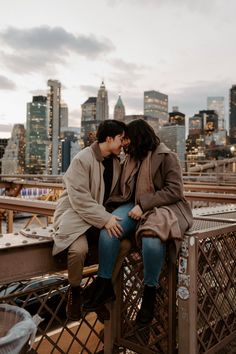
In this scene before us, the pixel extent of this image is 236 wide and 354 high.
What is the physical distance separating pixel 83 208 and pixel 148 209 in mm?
506

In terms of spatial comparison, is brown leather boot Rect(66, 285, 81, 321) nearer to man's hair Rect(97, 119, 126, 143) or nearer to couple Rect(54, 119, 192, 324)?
couple Rect(54, 119, 192, 324)

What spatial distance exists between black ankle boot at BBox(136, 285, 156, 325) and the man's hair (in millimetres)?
1221

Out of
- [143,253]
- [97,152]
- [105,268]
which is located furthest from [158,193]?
[105,268]

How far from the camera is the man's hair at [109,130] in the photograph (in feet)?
10.2

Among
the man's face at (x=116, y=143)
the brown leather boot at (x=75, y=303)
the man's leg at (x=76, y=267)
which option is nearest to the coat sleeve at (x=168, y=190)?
the man's face at (x=116, y=143)

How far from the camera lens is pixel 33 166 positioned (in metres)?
160

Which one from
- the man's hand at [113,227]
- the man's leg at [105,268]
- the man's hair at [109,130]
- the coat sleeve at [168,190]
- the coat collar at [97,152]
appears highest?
the man's hair at [109,130]

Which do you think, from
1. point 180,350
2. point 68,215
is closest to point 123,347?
point 180,350

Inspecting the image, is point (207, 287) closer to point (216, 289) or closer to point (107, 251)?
point (216, 289)

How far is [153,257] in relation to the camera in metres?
2.84

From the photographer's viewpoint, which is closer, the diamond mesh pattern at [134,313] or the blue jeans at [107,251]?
the blue jeans at [107,251]

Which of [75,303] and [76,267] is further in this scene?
[75,303]

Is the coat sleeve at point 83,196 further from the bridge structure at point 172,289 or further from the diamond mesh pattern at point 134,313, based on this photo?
the diamond mesh pattern at point 134,313

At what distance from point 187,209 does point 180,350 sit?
1101mm
